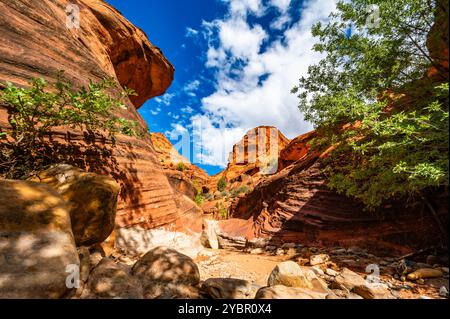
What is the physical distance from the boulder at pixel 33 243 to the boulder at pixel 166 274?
1496 mm

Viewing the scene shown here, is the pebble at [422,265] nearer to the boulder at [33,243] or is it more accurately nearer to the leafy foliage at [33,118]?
the boulder at [33,243]

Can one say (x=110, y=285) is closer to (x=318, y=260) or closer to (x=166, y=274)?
(x=166, y=274)

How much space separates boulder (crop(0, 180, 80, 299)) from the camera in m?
2.09

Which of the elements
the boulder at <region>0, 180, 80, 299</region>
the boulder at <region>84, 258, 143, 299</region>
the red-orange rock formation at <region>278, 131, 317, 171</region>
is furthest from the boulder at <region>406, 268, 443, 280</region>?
the red-orange rock formation at <region>278, 131, 317, 171</region>

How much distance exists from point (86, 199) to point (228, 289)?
10.7ft

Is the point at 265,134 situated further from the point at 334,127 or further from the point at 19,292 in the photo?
the point at 19,292

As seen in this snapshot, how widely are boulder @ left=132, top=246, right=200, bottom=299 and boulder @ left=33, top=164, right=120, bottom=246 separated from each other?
44.3 inches

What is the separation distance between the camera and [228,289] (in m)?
3.49

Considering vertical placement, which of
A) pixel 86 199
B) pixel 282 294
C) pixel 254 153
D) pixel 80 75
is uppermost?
pixel 254 153

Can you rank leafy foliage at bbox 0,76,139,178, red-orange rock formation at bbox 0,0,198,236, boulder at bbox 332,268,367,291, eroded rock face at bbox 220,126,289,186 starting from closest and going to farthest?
leafy foliage at bbox 0,76,139,178, boulder at bbox 332,268,367,291, red-orange rock formation at bbox 0,0,198,236, eroded rock face at bbox 220,126,289,186

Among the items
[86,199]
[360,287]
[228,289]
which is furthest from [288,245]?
[86,199]

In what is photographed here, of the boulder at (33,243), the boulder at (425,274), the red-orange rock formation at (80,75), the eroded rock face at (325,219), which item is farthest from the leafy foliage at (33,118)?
the eroded rock face at (325,219)

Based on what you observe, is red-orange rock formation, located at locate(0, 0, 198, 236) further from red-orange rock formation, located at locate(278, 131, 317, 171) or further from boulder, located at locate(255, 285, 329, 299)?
red-orange rock formation, located at locate(278, 131, 317, 171)

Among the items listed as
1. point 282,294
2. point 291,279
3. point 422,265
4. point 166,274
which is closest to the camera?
point 282,294
